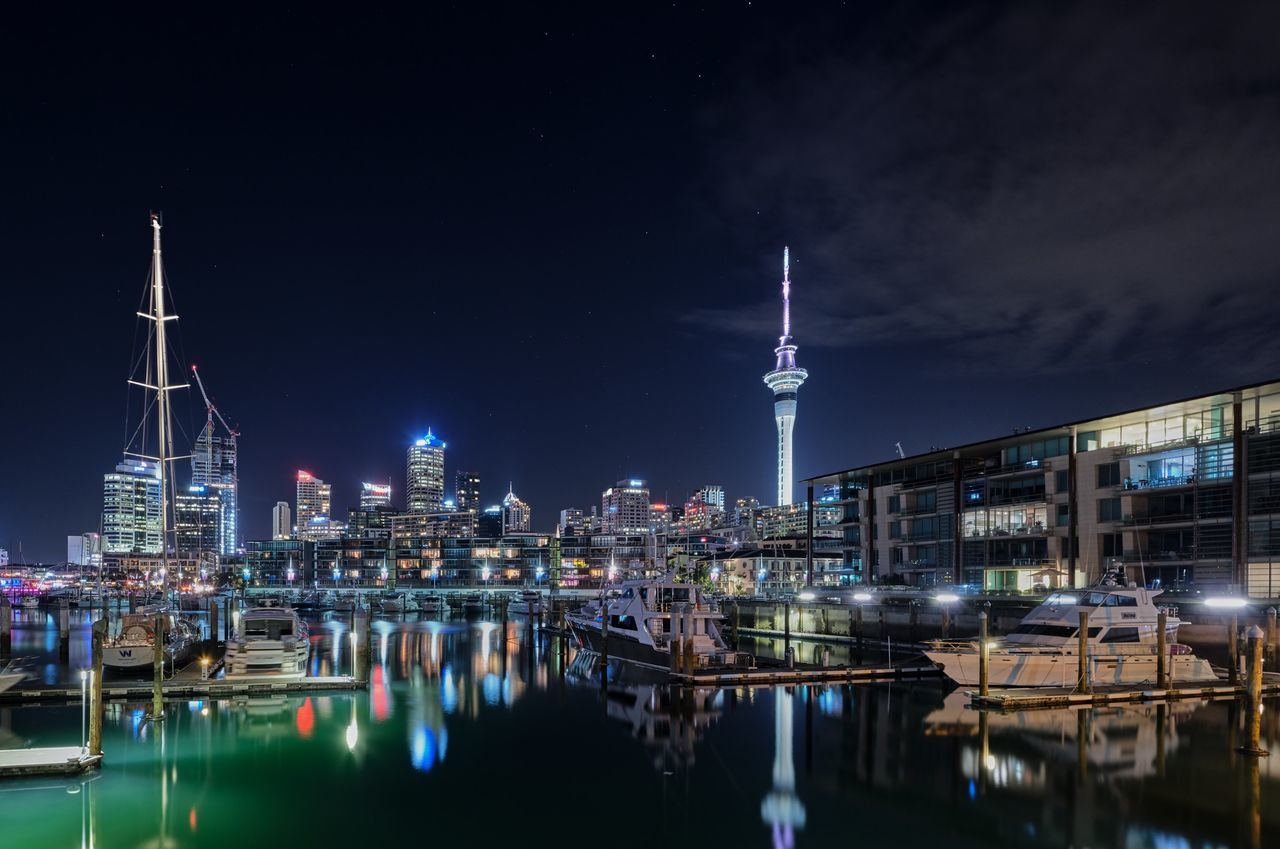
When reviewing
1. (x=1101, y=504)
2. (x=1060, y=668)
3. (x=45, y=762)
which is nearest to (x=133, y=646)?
(x=45, y=762)

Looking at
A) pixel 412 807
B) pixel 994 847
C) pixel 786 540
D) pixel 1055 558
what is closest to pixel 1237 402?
pixel 1055 558

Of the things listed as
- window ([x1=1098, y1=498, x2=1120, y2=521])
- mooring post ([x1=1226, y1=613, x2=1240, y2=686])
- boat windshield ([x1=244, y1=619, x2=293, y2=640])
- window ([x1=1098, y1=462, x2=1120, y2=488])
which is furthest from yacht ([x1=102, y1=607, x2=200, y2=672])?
window ([x1=1098, y1=462, x2=1120, y2=488])

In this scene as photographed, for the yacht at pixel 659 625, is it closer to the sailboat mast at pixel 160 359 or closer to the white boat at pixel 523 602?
the sailboat mast at pixel 160 359

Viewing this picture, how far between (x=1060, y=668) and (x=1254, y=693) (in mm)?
11069

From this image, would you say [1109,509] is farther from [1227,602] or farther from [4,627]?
[4,627]

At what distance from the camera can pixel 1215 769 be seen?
28500mm

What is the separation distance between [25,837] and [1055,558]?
62694 mm

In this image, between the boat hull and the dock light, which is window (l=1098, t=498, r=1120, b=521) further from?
the boat hull

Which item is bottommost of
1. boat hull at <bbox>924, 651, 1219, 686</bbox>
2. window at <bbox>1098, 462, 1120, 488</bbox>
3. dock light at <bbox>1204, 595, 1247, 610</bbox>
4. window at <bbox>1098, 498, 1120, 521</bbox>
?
boat hull at <bbox>924, 651, 1219, 686</bbox>

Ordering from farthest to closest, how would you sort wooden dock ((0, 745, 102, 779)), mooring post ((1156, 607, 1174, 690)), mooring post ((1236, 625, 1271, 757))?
mooring post ((1156, 607, 1174, 690)) → mooring post ((1236, 625, 1271, 757)) → wooden dock ((0, 745, 102, 779))

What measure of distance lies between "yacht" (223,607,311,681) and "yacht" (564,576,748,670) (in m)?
18.3

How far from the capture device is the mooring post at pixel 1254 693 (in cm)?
2867

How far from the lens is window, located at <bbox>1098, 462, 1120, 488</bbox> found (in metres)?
61.3

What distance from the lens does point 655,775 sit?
28.9m
